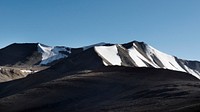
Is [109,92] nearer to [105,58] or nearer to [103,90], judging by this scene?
[103,90]

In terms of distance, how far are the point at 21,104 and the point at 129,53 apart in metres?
70.7

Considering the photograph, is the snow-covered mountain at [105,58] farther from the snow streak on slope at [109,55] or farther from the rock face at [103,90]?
the rock face at [103,90]

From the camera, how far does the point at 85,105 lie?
5872cm

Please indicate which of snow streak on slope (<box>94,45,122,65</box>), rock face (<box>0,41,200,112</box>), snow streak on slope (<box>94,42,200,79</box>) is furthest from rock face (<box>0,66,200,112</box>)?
snow streak on slope (<box>94,42,200,79</box>)

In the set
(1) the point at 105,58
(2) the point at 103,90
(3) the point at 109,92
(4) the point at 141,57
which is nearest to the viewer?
(3) the point at 109,92

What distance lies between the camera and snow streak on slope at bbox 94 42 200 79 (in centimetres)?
12072

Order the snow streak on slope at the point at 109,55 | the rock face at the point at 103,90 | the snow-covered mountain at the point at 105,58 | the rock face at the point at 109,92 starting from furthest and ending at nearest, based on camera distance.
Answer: the snow streak on slope at the point at 109,55, the snow-covered mountain at the point at 105,58, the rock face at the point at 109,92, the rock face at the point at 103,90

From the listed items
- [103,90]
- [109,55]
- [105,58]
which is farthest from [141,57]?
[103,90]

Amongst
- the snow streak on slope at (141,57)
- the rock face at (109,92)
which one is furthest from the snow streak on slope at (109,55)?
the rock face at (109,92)

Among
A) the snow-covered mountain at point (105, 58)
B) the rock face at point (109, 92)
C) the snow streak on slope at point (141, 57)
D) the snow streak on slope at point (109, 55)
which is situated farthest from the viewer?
the snow streak on slope at point (141, 57)

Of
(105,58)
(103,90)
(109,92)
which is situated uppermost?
(105,58)

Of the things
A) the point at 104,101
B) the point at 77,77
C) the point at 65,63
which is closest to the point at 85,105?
the point at 104,101

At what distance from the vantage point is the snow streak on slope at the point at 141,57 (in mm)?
120725

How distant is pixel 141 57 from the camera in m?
138
